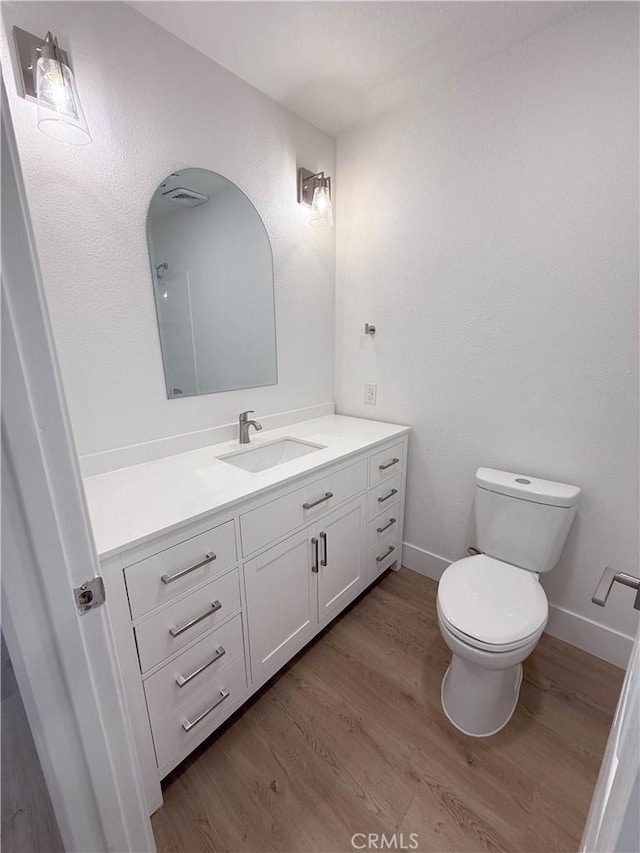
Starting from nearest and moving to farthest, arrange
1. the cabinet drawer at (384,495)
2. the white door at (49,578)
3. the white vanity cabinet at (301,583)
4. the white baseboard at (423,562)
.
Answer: the white door at (49,578) < the white vanity cabinet at (301,583) < the cabinet drawer at (384,495) < the white baseboard at (423,562)

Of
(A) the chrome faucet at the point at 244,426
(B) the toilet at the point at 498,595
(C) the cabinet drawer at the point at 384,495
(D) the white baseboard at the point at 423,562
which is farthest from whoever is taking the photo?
(D) the white baseboard at the point at 423,562

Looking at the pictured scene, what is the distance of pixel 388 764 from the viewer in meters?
1.15

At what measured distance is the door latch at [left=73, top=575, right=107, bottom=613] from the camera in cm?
54

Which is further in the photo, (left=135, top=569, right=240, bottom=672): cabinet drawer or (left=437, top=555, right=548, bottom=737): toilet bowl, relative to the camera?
(left=437, top=555, right=548, bottom=737): toilet bowl

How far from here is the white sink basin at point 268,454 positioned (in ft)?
5.13

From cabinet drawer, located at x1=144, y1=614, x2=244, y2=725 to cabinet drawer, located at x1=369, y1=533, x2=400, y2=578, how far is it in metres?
0.83

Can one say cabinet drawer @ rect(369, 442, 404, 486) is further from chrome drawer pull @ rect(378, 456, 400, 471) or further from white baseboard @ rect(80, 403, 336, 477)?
white baseboard @ rect(80, 403, 336, 477)

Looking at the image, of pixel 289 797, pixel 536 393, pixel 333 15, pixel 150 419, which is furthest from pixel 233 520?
pixel 333 15

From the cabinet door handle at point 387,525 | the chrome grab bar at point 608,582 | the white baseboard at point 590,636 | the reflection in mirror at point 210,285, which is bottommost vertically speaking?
the white baseboard at point 590,636

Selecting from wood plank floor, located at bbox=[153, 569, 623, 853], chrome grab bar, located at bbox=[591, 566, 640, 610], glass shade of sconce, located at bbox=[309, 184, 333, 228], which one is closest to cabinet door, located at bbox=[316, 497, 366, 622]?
wood plank floor, located at bbox=[153, 569, 623, 853]

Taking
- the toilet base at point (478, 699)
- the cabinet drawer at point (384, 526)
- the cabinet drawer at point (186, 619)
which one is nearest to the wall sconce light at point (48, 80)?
the cabinet drawer at point (186, 619)

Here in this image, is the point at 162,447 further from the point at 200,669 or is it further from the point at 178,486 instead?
the point at 200,669

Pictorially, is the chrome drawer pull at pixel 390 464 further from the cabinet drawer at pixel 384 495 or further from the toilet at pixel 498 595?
the toilet at pixel 498 595

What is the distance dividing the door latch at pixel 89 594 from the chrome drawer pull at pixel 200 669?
2.12 ft
